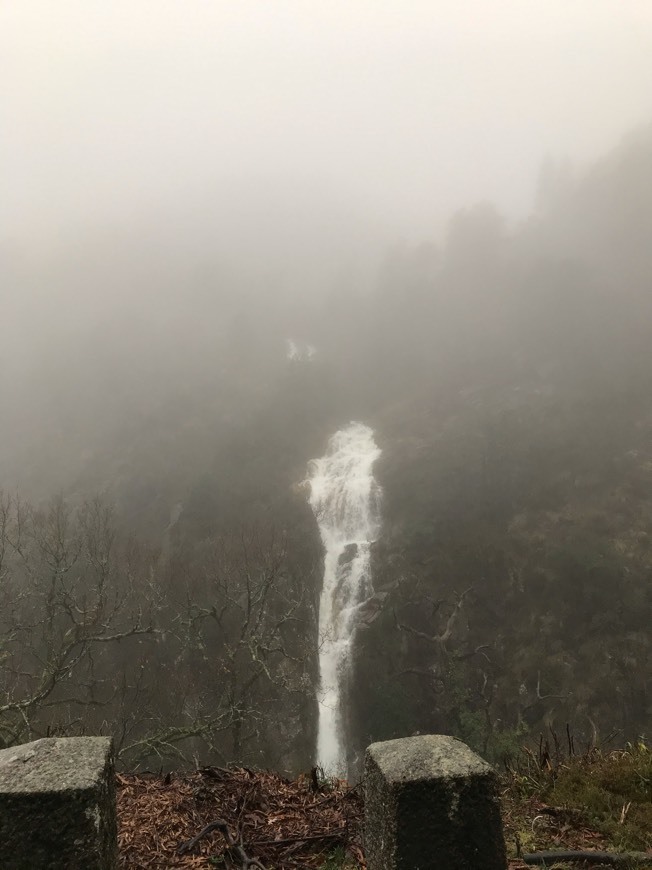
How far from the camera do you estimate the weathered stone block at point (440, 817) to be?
96.5 inches

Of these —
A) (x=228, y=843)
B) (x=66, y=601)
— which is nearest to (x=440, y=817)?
(x=228, y=843)

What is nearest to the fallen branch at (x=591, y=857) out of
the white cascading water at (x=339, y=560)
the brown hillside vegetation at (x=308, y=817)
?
the brown hillside vegetation at (x=308, y=817)

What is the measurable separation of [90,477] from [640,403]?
7277 centimetres

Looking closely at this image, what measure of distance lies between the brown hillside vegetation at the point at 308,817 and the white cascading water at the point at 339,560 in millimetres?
→ 33618

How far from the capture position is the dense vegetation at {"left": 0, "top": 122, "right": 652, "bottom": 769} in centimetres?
3406

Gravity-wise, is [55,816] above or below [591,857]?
above

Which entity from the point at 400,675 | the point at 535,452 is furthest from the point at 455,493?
the point at 400,675

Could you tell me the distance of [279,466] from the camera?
70562 millimetres

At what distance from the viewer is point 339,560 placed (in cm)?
4972

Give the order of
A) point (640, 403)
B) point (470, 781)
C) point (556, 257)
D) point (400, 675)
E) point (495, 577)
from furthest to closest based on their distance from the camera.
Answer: point (556, 257), point (640, 403), point (495, 577), point (400, 675), point (470, 781)

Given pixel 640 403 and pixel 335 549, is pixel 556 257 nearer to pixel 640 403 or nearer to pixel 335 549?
pixel 640 403

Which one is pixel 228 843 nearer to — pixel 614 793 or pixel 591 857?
pixel 591 857

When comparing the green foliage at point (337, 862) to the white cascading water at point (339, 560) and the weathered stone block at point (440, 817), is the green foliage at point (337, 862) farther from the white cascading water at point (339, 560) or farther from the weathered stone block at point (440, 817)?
the white cascading water at point (339, 560)

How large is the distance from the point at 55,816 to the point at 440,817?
173cm
